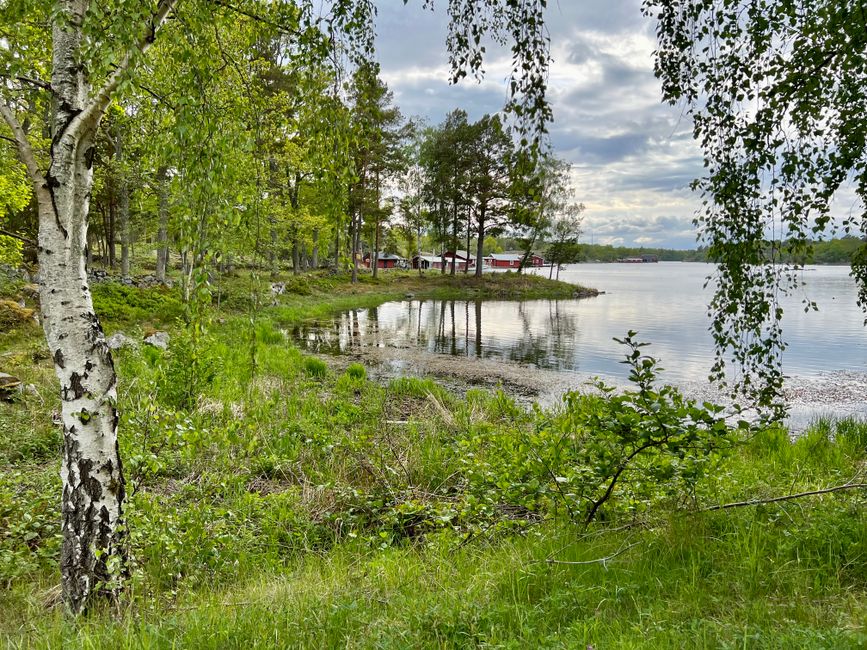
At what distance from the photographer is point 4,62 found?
3652 millimetres

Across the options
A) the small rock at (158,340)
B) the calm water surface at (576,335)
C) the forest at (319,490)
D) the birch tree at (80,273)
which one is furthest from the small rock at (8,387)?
the calm water surface at (576,335)

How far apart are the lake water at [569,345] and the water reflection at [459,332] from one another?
0.05 m

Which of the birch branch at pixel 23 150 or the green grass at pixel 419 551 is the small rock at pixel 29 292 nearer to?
the green grass at pixel 419 551

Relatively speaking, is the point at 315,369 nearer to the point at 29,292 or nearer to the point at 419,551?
the point at 29,292

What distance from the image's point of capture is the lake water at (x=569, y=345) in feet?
47.7

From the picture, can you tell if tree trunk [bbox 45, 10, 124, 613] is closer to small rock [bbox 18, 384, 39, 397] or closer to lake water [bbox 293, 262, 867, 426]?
small rock [bbox 18, 384, 39, 397]

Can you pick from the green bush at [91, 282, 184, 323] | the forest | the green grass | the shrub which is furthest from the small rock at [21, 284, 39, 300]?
the forest

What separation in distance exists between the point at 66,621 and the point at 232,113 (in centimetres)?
379

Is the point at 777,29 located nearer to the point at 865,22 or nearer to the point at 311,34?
the point at 865,22

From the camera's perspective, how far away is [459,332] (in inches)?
982

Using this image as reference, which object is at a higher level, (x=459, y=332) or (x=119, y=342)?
(x=119, y=342)

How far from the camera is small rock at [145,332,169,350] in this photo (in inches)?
469

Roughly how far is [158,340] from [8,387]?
5106mm

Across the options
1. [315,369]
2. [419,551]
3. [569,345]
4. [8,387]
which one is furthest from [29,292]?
[569,345]
